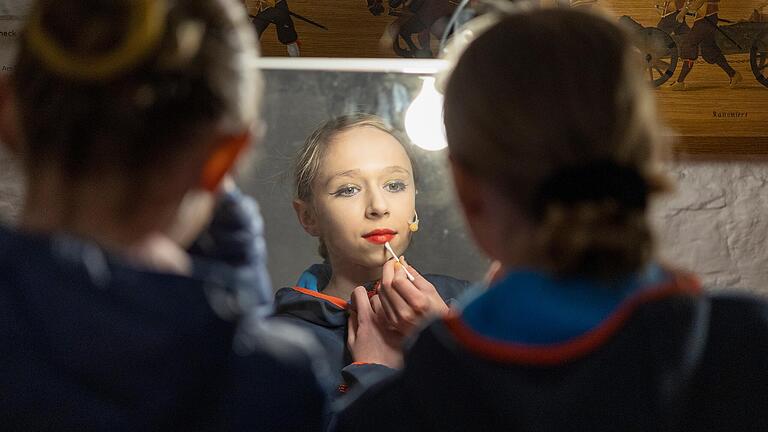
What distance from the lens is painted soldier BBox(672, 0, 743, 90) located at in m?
1.82

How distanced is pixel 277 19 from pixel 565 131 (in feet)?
4.30

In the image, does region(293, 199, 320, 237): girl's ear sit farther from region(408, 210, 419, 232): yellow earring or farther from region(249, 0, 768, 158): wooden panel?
region(249, 0, 768, 158): wooden panel

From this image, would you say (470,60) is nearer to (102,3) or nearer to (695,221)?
(102,3)

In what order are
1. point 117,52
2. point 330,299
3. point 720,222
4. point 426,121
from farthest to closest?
1. point 720,222
2. point 426,121
3. point 330,299
4. point 117,52

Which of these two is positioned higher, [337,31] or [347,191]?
[337,31]

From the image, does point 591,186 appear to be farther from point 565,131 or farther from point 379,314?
point 379,314

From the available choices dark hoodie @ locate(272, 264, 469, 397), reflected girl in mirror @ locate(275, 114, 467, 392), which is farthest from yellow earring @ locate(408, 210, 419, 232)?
dark hoodie @ locate(272, 264, 469, 397)

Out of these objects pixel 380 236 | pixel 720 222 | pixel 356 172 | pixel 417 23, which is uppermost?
pixel 417 23

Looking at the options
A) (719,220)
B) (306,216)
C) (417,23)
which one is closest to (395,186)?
(306,216)

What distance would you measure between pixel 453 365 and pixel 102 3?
0.34 metres

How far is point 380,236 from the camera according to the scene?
136 cm

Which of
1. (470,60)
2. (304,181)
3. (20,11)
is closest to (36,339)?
(470,60)

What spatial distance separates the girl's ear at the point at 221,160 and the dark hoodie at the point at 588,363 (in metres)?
0.19

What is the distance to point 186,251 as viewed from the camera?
30.6 inches
